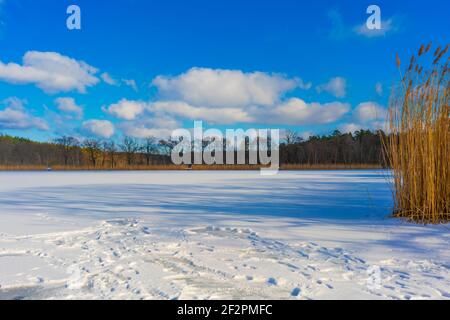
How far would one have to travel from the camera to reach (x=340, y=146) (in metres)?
41.0

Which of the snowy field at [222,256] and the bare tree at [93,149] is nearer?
the snowy field at [222,256]

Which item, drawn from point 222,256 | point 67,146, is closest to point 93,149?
point 67,146

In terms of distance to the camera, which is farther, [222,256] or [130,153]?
[130,153]

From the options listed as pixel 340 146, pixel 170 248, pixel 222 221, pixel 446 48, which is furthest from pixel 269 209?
pixel 340 146

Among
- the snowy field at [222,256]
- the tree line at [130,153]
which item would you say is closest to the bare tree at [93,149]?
the tree line at [130,153]

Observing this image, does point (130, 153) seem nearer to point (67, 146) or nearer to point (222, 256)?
point (67, 146)

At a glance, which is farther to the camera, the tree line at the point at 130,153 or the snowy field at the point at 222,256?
the tree line at the point at 130,153

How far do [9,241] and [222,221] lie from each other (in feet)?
6.02

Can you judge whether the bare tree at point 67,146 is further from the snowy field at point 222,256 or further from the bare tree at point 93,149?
the snowy field at point 222,256

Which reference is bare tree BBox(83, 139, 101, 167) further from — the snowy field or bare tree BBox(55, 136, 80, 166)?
the snowy field

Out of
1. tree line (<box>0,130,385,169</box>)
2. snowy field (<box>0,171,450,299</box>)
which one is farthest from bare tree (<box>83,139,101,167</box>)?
snowy field (<box>0,171,450,299</box>)

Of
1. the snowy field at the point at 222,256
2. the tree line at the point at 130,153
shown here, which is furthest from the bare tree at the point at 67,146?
the snowy field at the point at 222,256

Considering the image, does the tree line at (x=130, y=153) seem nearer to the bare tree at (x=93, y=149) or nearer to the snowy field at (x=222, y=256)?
the bare tree at (x=93, y=149)
